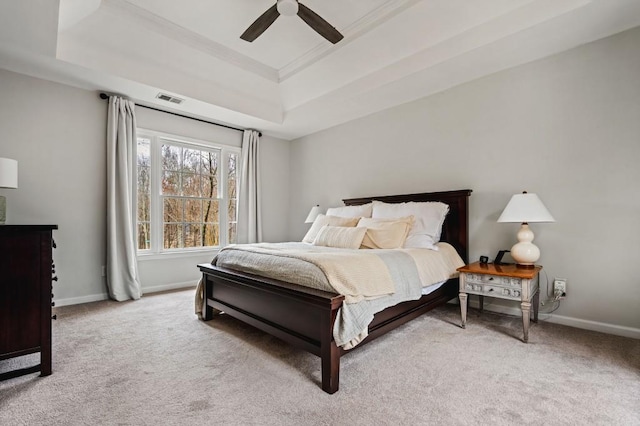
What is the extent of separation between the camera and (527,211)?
2.62 metres

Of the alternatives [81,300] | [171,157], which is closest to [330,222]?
[171,157]

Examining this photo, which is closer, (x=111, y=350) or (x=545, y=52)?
(x=111, y=350)

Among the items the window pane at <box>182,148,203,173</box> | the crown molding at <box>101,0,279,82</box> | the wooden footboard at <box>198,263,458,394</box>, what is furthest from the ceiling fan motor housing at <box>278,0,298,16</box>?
the window pane at <box>182,148,203,173</box>

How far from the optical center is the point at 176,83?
12.0 ft

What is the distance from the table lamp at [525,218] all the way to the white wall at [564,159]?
1.03 ft

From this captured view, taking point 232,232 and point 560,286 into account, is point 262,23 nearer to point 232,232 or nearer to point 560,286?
point 232,232

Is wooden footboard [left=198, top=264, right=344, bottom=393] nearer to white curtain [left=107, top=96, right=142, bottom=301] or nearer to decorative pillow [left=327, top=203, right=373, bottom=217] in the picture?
white curtain [left=107, top=96, right=142, bottom=301]

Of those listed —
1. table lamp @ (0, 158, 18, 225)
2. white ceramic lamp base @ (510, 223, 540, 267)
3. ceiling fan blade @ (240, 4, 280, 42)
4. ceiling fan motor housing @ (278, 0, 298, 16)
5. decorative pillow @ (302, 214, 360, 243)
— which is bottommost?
white ceramic lamp base @ (510, 223, 540, 267)

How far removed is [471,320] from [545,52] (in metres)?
2.63

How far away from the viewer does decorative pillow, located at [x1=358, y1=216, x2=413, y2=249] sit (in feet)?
10.0

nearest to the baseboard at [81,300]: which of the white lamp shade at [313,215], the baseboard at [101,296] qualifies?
the baseboard at [101,296]

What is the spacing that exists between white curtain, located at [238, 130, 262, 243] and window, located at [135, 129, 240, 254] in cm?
15

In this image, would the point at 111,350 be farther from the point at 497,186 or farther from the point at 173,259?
the point at 497,186

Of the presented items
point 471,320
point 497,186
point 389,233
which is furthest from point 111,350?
point 497,186
